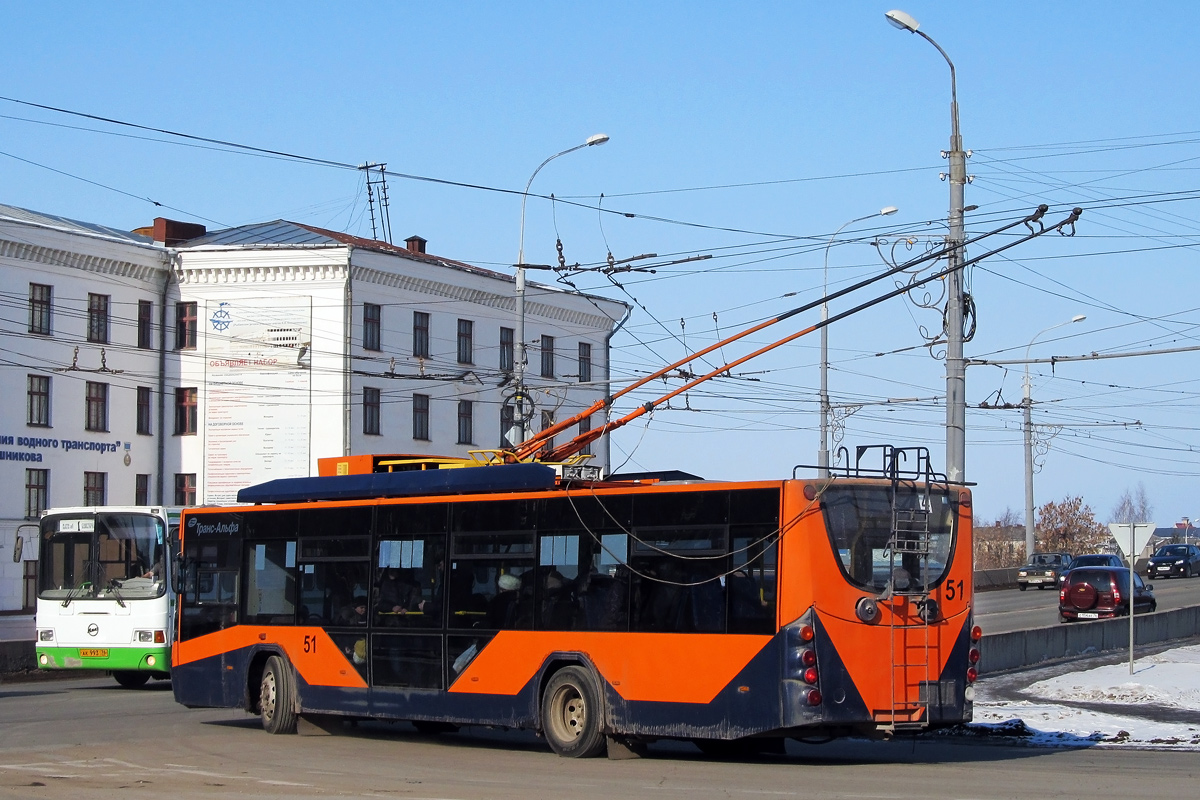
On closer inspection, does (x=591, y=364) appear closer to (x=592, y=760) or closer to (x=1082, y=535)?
(x=592, y=760)

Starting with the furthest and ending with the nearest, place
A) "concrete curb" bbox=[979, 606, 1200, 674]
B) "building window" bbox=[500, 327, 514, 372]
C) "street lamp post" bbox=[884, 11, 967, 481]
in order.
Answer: "building window" bbox=[500, 327, 514, 372], "concrete curb" bbox=[979, 606, 1200, 674], "street lamp post" bbox=[884, 11, 967, 481]

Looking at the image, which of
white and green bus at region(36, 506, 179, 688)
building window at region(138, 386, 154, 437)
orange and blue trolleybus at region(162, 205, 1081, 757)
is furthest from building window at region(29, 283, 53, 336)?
orange and blue trolleybus at region(162, 205, 1081, 757)

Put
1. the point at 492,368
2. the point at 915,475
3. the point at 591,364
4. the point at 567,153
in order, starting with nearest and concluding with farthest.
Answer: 1. the point at 915,475
2. the point at 567,153
3. the point at 492,368
4. the point at 591,364

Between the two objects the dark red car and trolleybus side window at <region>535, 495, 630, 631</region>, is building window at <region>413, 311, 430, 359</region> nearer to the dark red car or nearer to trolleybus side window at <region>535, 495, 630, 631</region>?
the dark red car

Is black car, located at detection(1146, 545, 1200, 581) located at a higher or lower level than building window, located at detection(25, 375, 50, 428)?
lower

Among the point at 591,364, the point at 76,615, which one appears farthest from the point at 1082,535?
the point at 76,615

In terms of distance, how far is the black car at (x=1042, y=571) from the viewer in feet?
192

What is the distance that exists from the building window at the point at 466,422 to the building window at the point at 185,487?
8.81 m

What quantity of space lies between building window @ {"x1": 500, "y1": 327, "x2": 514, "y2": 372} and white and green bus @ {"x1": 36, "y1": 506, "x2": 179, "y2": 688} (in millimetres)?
28680

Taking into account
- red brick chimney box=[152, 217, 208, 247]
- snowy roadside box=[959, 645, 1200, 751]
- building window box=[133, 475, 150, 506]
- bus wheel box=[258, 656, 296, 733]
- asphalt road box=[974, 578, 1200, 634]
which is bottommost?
asphalt road box=[974, 578, 1200, 634]

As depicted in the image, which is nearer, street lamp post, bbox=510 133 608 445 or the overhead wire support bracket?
the overhead wire support bracket

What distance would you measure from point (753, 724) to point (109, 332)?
123 ft

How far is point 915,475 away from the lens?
13.6 meters

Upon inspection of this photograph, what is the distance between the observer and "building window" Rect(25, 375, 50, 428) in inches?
1743
